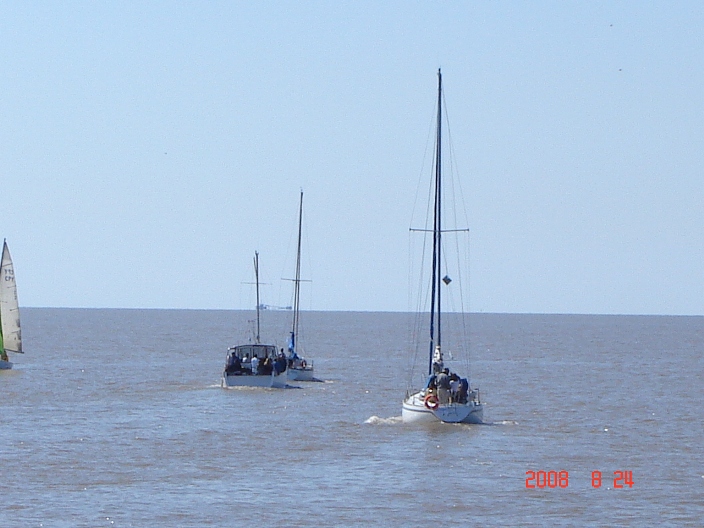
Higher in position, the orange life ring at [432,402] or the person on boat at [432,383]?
the person on boat at [432,383]

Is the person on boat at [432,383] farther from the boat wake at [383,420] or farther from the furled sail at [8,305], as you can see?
the furled sail at [8,305]

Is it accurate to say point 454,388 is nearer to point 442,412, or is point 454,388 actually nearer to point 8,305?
point 442,412

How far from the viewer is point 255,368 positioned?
60406 millimetres

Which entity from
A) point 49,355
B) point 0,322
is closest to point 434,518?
point 0,322

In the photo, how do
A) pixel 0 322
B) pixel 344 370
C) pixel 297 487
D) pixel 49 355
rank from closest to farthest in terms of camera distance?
pixel 297 487
pixel 0 322
pixel 344 370
pixel 49 355

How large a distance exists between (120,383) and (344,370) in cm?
1900

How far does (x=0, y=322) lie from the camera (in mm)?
72750

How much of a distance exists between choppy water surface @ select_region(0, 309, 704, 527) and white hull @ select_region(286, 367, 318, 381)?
99 centimetres

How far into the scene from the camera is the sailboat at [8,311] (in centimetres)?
7312

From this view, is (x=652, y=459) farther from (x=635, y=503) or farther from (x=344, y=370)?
(x=344, y=370)

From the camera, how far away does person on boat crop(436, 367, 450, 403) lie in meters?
A: 42.2

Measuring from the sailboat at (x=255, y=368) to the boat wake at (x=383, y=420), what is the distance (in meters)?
13.8

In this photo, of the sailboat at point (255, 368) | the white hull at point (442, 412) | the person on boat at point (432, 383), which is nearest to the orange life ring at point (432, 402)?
the white hull at point (442, 412)
